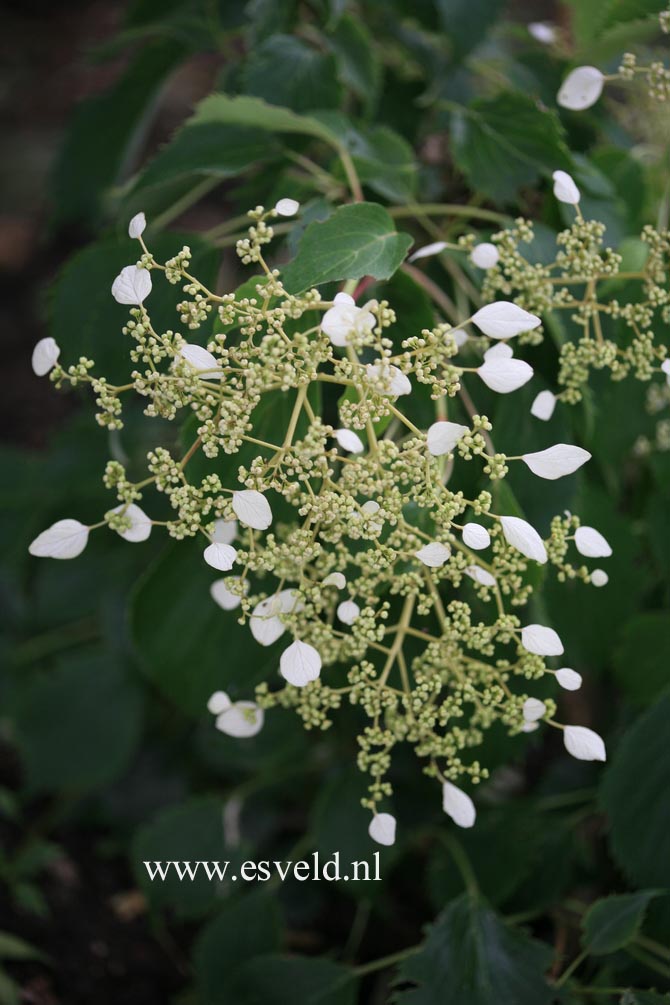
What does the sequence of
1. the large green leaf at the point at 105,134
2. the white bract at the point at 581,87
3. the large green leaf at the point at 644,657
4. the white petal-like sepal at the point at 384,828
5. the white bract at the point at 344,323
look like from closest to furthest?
the white bract at the point at 344,323
the white petal-like sepal at the point at 384,828
the white bract at the point at 581,87
the large green leaf at the point at 644,657
the large green leaf at the point at 105,134

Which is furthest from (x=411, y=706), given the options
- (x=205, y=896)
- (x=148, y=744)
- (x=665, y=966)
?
(x=148, y=744)

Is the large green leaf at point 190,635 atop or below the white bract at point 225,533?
below

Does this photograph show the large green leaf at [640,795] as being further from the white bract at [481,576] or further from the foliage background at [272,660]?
the white bract at [481,576]

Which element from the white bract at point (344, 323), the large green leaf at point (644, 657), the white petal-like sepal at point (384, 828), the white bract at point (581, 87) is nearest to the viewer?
the white bract at point (344, 323)

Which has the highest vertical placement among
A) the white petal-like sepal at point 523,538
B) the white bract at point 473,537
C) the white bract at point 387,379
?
the white bract at point 387,379

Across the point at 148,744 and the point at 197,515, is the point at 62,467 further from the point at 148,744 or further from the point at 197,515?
the point at 197,515

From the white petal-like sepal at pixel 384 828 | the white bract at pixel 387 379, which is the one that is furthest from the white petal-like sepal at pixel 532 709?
the white bract at pixel 387 379
